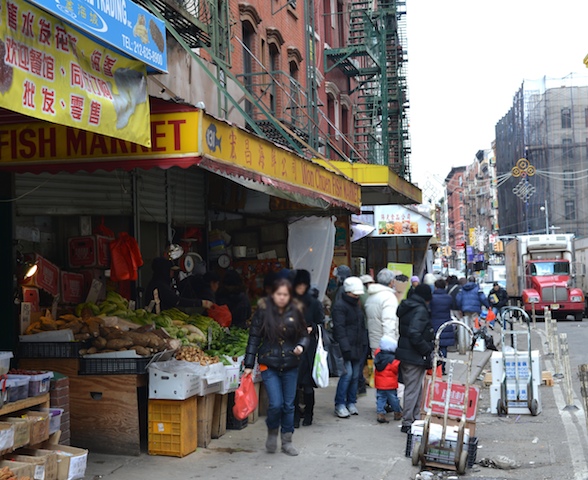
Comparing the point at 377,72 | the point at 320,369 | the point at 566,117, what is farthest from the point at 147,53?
the point at 566,117

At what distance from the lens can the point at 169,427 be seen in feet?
26.0

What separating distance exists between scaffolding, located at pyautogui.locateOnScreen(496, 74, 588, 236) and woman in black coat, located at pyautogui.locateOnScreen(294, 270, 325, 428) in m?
59.4

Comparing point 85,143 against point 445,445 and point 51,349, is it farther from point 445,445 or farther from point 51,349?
point 445,445

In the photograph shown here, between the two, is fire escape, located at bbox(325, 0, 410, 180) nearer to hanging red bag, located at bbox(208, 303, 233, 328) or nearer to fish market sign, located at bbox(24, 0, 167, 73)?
hanging red bag, located at bbox(208, 303, 233, 328)

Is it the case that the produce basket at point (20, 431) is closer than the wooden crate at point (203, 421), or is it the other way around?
the produce basket at point (20, 431)

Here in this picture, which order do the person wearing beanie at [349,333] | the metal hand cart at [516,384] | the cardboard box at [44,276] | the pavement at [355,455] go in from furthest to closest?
1. the metal hand cart at [516,384]
2. the person wearing beanie at [349,333]
3. the cardboard box at [44,276]
4. the pavement at [355,455]

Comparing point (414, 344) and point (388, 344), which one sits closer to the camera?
point (414, 344)

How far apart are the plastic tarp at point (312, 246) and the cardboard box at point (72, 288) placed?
574 cm

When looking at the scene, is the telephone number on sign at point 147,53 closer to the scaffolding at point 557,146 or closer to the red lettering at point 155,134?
the red lettering at point 155,134

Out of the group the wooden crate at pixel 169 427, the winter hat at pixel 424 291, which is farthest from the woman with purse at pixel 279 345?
the winter hat at pixel 424 291

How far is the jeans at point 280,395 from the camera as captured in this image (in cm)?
801

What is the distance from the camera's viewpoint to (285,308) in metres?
7.95

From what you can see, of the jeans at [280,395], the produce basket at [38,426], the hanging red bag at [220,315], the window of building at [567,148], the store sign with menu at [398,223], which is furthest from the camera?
the window of building at [567,148]

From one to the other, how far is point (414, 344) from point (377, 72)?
1990cm
